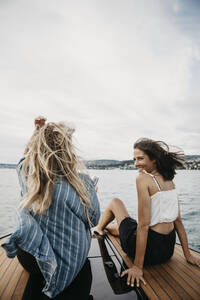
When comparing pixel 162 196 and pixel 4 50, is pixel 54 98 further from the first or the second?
pixel 162 196

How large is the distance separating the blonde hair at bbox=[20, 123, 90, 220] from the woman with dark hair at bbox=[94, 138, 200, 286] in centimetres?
61

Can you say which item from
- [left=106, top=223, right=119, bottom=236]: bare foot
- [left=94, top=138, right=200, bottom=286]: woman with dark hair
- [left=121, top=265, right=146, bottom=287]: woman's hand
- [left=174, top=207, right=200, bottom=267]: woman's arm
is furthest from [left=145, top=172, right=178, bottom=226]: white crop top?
[left=106, top=223, right=119, bottom=236]: bare foot

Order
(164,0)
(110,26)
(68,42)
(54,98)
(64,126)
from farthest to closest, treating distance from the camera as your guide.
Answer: (54,98)
(68,42)
(110,26)
(164,0)
(64,126)

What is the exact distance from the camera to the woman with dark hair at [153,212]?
4.98ft

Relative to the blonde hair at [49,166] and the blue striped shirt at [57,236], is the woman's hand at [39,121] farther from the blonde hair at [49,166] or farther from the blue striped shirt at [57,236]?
the blue striped shirt at [57,236]

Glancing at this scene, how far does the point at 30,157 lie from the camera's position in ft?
3.80

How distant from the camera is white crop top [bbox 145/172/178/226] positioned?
1.52m

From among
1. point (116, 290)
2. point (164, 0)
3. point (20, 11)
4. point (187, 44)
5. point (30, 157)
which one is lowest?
point (116, 290)

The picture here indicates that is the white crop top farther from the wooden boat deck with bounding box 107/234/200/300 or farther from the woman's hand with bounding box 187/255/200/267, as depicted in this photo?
the woman's hand with bounding box 187/255/200/267

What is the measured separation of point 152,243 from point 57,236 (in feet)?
3.14

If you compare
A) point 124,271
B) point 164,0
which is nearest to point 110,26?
point 164,0

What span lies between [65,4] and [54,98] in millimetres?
18001

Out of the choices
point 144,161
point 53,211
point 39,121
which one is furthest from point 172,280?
point 39,121

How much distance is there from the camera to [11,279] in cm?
153
